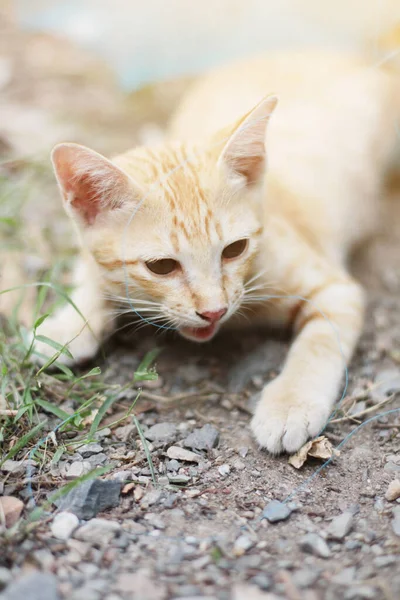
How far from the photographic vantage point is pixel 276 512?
1.36m

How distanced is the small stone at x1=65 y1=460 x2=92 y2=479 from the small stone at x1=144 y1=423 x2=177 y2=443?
20 centimetres

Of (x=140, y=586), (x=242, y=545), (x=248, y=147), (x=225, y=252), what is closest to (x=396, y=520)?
(x=242, y=545)

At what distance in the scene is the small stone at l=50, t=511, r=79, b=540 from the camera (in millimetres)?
1277

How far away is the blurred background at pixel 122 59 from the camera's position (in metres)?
2.86

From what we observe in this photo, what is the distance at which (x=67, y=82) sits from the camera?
4.14m

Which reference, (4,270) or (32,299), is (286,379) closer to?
(32,299)

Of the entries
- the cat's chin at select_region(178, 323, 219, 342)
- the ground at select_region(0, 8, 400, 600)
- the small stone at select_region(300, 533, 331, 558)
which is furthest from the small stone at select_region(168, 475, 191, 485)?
the cat's chin at select_region(178, 323, 219, 342)

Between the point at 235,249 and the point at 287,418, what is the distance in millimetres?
514

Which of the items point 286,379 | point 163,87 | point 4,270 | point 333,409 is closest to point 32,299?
point 4,270

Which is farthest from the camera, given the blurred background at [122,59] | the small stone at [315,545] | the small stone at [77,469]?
the blurred background at [122,59]

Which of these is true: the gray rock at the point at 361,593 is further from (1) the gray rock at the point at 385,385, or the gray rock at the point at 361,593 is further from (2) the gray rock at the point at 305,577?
(1) the gray rock at the point at 385,385

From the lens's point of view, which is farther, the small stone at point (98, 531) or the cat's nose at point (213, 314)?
the cat's nose at point (213, 314)

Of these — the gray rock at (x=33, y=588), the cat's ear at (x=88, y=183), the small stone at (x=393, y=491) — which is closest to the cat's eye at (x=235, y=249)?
the cat's ear at (x=88, y=183)

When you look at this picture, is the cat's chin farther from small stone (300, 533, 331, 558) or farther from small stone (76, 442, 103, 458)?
small stone (300, 533, 331, 558)
